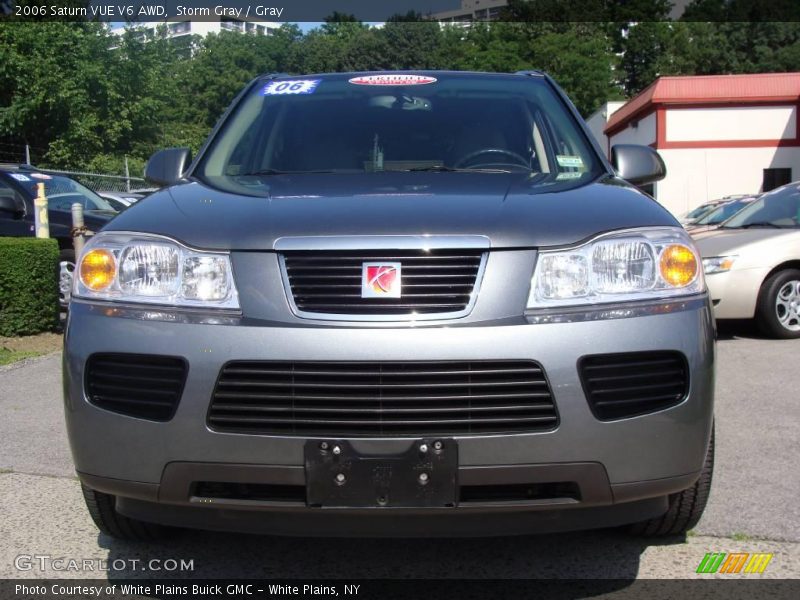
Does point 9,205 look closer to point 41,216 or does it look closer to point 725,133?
point 41,216

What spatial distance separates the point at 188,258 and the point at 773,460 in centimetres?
302

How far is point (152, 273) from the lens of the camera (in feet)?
8.23

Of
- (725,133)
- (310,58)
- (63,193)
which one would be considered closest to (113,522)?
(63,193)

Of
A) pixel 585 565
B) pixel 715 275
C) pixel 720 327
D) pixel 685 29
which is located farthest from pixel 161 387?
pixel 685 29

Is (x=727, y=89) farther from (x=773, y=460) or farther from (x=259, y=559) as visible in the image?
(x=259, y=559)

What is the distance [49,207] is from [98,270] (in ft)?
26.3

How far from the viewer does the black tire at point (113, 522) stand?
9.36 feet

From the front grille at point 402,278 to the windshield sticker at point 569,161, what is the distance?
4.23ft

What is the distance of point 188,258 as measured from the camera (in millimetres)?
2477

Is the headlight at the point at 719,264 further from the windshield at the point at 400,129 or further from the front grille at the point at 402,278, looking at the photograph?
the front grille at the point at 402,278

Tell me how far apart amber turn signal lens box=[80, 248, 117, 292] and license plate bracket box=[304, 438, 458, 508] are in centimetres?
83

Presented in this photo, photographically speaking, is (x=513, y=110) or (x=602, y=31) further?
(x=602, y=31)

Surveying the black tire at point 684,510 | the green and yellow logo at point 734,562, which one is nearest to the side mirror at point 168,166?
the black tire at point 684,510

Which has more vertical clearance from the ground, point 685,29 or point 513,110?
point 685,29
